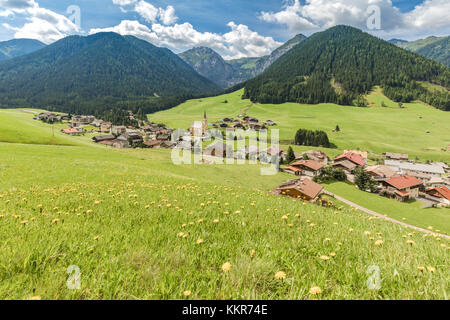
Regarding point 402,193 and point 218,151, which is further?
point 218,151

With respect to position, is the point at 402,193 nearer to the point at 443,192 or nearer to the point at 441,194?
the point at 441,194

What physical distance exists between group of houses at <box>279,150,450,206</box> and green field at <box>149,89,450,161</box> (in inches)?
703

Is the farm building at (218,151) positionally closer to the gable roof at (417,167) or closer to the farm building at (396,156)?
the gable roof at (417,167)

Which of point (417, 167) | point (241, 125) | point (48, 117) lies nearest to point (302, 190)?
point (417, 167)

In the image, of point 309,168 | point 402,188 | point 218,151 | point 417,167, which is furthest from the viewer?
point 218,151

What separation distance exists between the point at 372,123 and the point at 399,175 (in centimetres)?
8733

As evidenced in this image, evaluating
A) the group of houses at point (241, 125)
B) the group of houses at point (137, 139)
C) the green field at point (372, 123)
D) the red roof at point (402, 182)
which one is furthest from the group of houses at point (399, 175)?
the group of houses at point (137, 139)

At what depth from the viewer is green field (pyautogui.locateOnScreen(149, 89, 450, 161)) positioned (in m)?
103

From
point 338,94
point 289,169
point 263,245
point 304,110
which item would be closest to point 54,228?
point 263,245

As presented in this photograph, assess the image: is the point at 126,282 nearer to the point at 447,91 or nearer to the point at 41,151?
the point at 41,151

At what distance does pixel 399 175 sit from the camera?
62.4 meters

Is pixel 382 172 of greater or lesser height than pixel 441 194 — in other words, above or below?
above

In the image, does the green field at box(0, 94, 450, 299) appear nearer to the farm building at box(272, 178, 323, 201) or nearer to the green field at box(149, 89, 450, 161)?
the farm building at box(272, 178, 323, 201)

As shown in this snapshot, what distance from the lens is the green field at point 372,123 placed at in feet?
338
